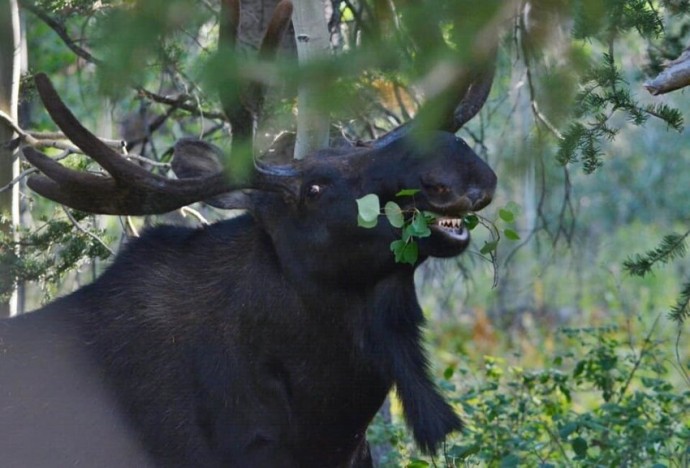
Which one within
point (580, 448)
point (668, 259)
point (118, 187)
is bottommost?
point (580, 448)

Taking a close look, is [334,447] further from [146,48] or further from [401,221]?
[146,48]

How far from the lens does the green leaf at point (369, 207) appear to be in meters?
4.84

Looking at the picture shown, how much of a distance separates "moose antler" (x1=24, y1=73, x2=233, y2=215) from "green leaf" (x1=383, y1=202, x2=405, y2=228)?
741 millimetres

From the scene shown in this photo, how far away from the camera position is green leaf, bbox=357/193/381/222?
15.9ft

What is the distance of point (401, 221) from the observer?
4.77 metres

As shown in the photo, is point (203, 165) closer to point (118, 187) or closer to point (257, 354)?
point (118, 187)

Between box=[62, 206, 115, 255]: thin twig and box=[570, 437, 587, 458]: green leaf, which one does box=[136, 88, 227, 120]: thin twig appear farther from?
box=[570, 437, 587, 458]: green leaf

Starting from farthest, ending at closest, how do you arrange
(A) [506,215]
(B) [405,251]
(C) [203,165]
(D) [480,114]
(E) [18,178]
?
(D) [480,114]
(E) [18,178]
(C) [203,165]
(A) [506,215]
(B) [405,251]

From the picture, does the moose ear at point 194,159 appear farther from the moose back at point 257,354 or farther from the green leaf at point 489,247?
the green leaf at point 489,247

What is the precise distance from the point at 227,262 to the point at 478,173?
1263 mm

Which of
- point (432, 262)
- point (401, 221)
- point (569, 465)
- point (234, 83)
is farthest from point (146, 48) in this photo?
point (432, 262)

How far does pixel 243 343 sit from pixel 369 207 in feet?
2.67

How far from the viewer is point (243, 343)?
5.22 metres

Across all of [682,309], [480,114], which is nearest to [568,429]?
[682,309]
